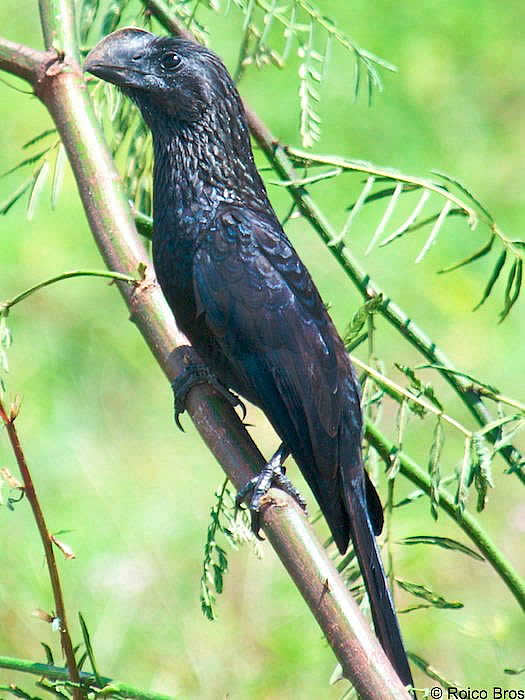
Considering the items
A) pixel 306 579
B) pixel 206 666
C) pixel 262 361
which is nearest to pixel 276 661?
pixel 206 666

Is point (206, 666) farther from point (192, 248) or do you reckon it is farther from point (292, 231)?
point (292, 231)

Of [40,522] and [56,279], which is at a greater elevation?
[56,279]

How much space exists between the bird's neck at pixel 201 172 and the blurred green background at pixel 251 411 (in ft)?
3.92

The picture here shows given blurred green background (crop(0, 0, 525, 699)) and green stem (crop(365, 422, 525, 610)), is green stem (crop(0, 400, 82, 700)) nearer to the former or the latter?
green stem (crop(365, 422, 525, 610))

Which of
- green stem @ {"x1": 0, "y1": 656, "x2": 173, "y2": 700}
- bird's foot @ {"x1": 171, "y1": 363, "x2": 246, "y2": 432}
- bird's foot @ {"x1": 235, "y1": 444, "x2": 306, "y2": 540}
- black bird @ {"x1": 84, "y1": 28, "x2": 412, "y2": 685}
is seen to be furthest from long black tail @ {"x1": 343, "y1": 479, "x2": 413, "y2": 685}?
green stem @ {"x1": 0, "y1": 656, "x2": 173, "y2": 700}

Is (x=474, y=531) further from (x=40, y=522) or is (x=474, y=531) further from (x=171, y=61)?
(x=171, y=61)

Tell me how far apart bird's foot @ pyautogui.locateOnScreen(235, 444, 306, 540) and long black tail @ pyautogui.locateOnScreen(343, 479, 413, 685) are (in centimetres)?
16

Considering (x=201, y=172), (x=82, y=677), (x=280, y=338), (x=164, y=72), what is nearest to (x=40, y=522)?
(x=82, y=677)

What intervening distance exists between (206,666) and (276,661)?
1.14 feet

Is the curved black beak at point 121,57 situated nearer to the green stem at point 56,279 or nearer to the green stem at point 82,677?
the green stem at point 56,279

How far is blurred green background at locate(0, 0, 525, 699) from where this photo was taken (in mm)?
4035

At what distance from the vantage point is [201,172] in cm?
275

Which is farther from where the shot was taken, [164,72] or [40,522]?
[164,72]

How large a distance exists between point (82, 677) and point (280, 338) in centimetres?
106
